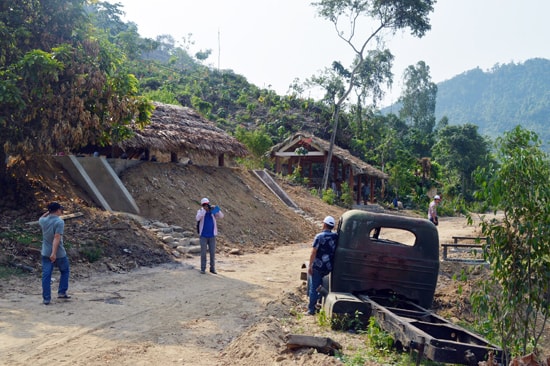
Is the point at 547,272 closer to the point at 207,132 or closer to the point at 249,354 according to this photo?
the point at 249,354

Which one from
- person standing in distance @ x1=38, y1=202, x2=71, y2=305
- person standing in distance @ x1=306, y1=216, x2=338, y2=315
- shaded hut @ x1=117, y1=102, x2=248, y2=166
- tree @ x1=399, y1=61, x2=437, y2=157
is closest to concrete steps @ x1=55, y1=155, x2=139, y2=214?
shaded hut @ x1=117, y1=102, x2=248, y2=166

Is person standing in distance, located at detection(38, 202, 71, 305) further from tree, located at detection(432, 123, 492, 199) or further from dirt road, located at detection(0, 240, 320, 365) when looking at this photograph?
tree, located at detection(432, 123, 492, 199)

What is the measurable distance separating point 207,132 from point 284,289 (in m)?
11.1

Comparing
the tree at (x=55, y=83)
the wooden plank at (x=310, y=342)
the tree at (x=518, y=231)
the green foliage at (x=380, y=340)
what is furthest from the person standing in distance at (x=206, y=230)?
the tree at (x=518, y=231)

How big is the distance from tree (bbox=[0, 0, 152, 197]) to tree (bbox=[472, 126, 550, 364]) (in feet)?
29.7

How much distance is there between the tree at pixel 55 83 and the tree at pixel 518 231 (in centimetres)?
904

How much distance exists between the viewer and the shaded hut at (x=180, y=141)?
1727 centimetres

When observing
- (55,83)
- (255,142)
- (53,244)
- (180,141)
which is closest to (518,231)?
(53,244)

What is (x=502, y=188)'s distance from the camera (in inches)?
188

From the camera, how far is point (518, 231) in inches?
194

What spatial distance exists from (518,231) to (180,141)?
14376 millimetres

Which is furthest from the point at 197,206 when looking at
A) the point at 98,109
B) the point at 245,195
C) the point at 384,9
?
the point at 384,9

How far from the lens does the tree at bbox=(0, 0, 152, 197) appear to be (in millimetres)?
11055

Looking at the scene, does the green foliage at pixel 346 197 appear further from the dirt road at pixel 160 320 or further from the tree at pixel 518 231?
the tree at pixel 518 231
